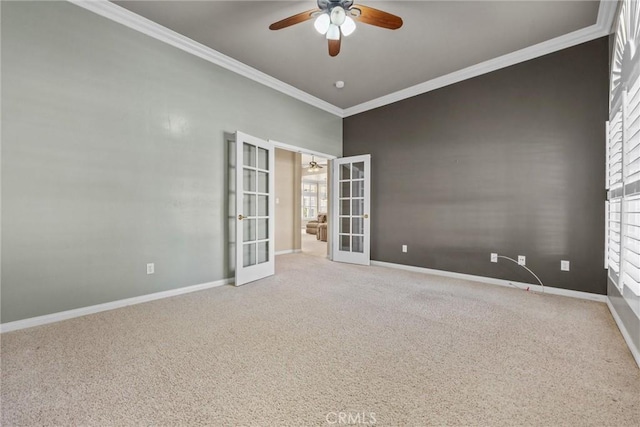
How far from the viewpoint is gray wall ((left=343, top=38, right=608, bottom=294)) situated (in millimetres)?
2967

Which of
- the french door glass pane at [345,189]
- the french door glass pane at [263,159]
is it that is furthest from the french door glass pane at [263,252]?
the french door glass pane at [345,189]

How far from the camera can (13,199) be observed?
2.17 metres

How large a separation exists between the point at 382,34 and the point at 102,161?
317 centimetres

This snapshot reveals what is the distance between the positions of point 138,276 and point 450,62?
4.55 meters

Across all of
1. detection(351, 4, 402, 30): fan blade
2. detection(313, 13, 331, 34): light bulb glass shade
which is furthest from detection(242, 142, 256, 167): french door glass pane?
detection(351, 4, 402, 30): fan blade

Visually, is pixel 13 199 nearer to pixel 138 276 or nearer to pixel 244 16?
pixel 138 276

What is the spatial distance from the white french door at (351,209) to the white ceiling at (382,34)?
153cm

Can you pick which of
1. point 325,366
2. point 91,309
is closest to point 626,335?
point 325,366

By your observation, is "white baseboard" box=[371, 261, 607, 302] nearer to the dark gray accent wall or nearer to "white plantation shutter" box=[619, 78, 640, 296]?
the dark gray accent wall

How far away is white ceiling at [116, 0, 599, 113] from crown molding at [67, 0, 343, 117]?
8 centimetres

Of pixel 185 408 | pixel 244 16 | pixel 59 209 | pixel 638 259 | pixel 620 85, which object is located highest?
pixel 244 16

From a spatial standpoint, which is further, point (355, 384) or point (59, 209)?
point (59, 209)

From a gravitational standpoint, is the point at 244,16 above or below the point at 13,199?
above

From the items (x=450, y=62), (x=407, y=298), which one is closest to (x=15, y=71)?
(x=407, y=298)
